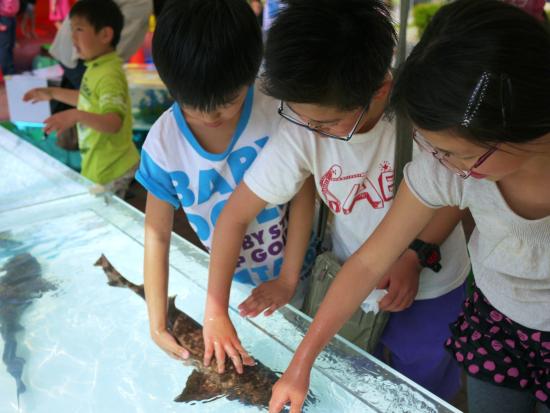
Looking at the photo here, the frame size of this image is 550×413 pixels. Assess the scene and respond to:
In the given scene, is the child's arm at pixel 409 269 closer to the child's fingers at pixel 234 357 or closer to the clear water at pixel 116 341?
the clear water at pixel 116 341

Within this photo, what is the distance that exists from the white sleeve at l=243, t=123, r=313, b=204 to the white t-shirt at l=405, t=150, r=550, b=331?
235mm

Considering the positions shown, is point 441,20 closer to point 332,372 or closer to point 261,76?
point 261,76

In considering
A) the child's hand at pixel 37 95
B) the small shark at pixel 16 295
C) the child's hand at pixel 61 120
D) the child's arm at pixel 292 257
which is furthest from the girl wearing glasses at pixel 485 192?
the child's hand at pixel 37 95

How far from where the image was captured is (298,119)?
107 cm

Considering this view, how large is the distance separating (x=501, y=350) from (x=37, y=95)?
8.90 feet

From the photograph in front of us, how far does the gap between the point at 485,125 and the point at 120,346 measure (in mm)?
902

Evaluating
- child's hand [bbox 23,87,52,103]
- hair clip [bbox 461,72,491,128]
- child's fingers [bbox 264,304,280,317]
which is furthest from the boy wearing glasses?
child's hand [bbox 23,87,52,103]

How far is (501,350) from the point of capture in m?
1.07

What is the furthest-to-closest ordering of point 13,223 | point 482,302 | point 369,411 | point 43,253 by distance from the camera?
point 13,223 < point 43,253 < point 482,302 < point 369,411

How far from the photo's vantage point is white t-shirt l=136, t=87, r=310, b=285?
1260 millimetres

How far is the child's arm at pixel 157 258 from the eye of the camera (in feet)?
4.25

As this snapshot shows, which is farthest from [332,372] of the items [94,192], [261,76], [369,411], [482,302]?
[94,192]

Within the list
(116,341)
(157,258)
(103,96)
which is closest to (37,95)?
(103,96)

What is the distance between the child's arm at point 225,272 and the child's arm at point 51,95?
2.16 m
